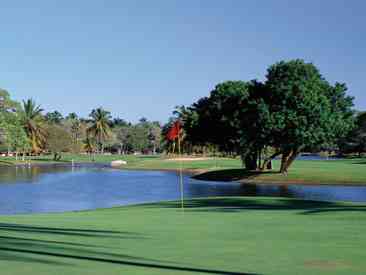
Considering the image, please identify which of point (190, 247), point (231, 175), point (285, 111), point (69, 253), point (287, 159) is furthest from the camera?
point (231, 175)


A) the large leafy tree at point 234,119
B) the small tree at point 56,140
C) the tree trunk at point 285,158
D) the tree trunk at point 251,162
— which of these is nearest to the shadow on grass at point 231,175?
the tree trunk at point 285,158

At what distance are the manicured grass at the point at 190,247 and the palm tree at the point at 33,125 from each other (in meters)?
120

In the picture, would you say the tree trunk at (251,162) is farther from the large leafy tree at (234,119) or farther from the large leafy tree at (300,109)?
the large leafy tree at (300,109)

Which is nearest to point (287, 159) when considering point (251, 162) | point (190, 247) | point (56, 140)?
point (251, 162)

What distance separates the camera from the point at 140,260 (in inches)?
424

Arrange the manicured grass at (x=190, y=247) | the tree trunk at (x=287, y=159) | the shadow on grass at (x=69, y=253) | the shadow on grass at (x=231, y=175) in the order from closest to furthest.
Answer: the manicured grass at (x=190, y=247)
the shadow on grass at (x=69, y=253)
the tree trunk at (x=287, y=159)
the shadow on grass at (x=231, y=175)

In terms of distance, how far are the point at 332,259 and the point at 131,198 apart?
3974 centimetres

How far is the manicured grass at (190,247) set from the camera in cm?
1001

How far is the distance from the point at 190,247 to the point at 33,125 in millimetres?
127658

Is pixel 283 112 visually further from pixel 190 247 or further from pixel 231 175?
pixel 190 247

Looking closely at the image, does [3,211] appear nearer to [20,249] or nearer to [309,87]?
[20,249]

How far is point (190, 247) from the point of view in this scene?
40.7ft

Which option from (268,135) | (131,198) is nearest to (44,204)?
(131,198)

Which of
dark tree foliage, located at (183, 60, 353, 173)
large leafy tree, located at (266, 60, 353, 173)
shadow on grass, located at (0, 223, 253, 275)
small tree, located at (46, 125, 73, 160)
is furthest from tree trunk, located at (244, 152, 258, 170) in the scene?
small tree, located at (46, 125, 73, 160)
